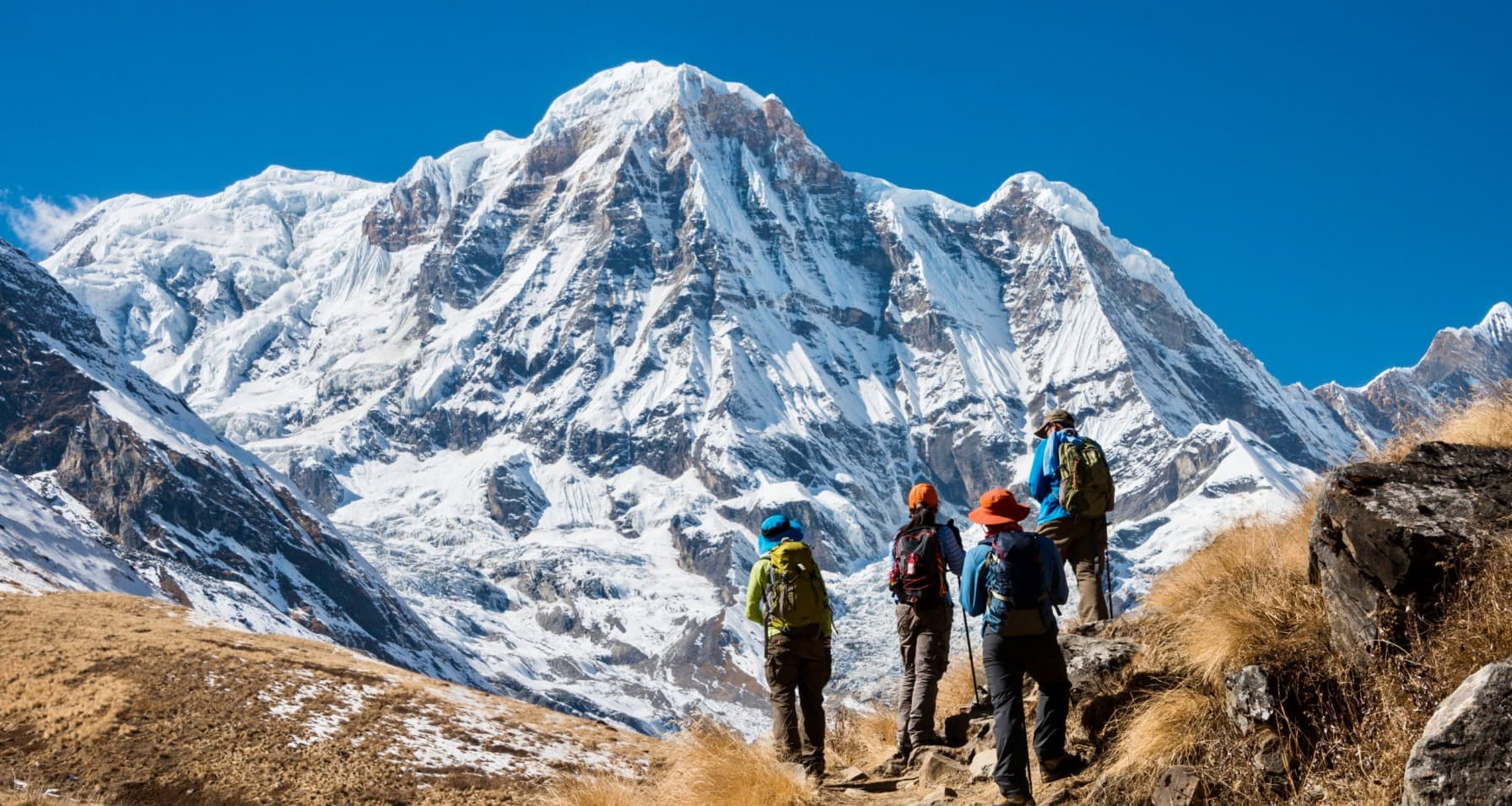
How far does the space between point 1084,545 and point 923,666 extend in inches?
80.0

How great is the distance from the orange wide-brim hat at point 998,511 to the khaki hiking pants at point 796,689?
7.78 feet

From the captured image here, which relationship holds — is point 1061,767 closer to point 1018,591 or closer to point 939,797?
point 939,797

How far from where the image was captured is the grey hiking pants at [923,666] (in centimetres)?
1145

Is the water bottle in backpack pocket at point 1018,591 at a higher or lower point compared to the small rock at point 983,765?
higher

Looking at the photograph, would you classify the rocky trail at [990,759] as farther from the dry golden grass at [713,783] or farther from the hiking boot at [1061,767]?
the dry golden grass at [713,783]

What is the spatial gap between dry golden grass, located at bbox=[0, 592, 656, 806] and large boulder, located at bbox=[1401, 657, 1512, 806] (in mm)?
14105

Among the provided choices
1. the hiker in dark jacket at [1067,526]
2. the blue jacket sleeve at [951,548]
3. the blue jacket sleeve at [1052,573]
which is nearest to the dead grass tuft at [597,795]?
the blue jacket sleeve at [951,548]

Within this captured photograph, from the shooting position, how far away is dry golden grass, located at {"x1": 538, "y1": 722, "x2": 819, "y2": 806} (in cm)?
961

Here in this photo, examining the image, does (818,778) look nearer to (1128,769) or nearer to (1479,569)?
(1128,769)

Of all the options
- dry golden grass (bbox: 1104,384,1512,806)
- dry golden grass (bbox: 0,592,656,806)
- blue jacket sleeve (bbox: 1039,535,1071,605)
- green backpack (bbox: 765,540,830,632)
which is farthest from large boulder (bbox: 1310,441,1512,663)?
dry golden grass (bbox: 0,592,656,806)

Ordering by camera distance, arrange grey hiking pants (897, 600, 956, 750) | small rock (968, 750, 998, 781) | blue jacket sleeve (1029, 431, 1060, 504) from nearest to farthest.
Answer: small rock (968, 750, 998, 781)
grey hiking pants (897, 600, 956, 750)
blue jacket sleeve (1029, 431, 1060, 504)

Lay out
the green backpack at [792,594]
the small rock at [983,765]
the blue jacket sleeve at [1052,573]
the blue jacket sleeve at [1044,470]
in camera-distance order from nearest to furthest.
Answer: the blue jacket sleeve at [1052,573] < the small rock at [983,765] < the green backpack at [792,594] < the blue jacket sleeve at [1044,470]

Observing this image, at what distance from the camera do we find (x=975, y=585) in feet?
30.2

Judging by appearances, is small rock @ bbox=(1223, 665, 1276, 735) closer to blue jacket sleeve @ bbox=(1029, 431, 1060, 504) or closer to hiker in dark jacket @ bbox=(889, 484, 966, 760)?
hiker in dark jacket @ bbox=(889, 484, 966, 760)
